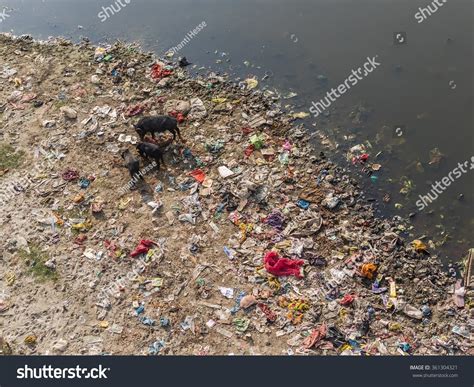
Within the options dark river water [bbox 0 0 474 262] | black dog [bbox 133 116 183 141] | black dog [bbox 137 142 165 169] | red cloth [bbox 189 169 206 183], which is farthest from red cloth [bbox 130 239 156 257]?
dark river water [bbox 0 0 474 262]

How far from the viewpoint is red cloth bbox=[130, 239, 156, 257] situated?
9.60 meters

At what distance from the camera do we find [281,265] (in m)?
9.02

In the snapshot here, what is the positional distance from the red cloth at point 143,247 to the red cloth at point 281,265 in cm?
276

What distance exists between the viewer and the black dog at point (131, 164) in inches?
426

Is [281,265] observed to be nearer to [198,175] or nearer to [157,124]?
[198,175]

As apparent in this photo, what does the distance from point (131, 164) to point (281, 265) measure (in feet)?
15.7

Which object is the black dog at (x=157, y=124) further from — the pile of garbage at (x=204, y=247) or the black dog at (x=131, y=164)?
the black dog at (x=131, y=164)

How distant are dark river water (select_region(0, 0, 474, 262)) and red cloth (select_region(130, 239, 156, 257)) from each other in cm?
546

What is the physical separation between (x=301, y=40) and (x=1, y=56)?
11175 millimetres

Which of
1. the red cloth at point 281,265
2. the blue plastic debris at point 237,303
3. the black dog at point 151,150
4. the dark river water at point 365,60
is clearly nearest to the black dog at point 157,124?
the black dog at point 151,150

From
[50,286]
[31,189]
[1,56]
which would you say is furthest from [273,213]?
[1,56]

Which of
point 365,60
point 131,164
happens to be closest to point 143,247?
point 131,164

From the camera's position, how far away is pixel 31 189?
1127cm

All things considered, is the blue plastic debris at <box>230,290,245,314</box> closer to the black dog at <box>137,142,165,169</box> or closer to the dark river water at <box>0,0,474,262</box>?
the dark river water at <box>0,0,474,262</box>
